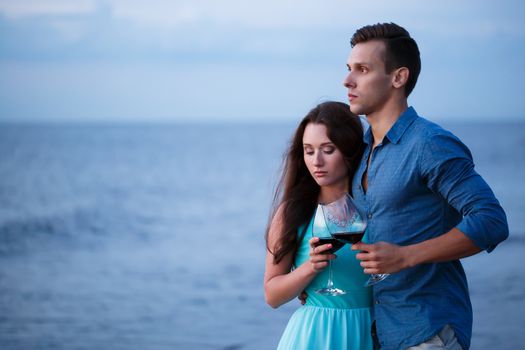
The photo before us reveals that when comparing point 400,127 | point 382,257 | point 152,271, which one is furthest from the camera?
point 152,271

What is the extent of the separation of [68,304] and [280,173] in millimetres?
6814

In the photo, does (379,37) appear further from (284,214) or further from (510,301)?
(510,301)

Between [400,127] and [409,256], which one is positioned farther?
[400,127]

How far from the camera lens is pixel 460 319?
2799mm

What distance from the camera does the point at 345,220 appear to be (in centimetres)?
261

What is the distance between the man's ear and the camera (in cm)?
296

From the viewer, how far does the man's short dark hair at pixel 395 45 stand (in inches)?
116

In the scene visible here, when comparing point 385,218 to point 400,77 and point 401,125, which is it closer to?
point 401,125

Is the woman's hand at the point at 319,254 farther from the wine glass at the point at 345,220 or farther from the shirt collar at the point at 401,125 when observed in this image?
the shirt collar at the point at 401,125

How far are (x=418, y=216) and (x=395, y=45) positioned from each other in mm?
670

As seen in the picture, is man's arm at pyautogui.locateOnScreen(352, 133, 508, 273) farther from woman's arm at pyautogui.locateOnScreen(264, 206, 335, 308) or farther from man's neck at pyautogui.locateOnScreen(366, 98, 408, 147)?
man's neck at pyautogui.locateOnScreen(366, 98, 408, 147)

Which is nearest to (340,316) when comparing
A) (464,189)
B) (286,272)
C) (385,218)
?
(286,272)

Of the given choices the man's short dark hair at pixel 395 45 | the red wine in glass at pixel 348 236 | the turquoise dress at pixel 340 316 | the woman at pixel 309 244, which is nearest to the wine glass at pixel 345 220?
the red wine in glass at pixel 348 236

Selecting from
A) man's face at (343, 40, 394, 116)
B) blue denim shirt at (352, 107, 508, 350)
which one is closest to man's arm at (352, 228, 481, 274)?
blue denim shirt at (352, 107, 508, 350)
